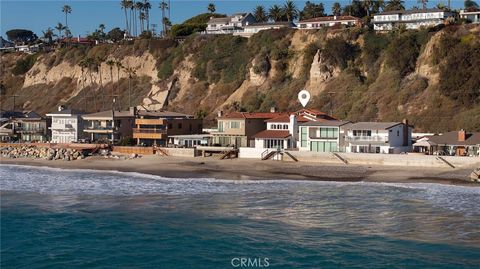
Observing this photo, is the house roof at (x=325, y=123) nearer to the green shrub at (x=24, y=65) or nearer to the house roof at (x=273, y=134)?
the house roof at (x=273, y=134)

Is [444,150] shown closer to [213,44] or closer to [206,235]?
[206,235]

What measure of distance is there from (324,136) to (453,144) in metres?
9.91

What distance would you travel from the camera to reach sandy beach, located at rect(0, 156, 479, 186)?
4334cm

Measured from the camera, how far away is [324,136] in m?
53.0

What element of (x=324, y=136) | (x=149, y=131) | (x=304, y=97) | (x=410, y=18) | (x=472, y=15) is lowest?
(x=324, y=136)

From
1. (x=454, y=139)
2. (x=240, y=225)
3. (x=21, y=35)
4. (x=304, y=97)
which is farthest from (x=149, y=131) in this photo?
(x=21, y=35)

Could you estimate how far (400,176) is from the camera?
43.6 m

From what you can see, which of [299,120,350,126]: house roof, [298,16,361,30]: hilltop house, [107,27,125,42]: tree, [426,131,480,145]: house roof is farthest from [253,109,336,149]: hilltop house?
[107,27,125,42]: tree

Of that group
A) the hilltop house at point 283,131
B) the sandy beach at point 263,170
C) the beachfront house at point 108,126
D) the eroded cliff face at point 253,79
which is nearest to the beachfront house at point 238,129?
the hilltop house at point 283,131

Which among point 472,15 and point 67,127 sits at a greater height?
point 472,15

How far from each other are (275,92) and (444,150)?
31284mm

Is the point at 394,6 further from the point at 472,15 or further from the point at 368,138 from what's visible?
the point at 368,138

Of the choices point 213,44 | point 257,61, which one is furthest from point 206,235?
point 213,44

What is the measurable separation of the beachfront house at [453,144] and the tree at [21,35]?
470 ft
